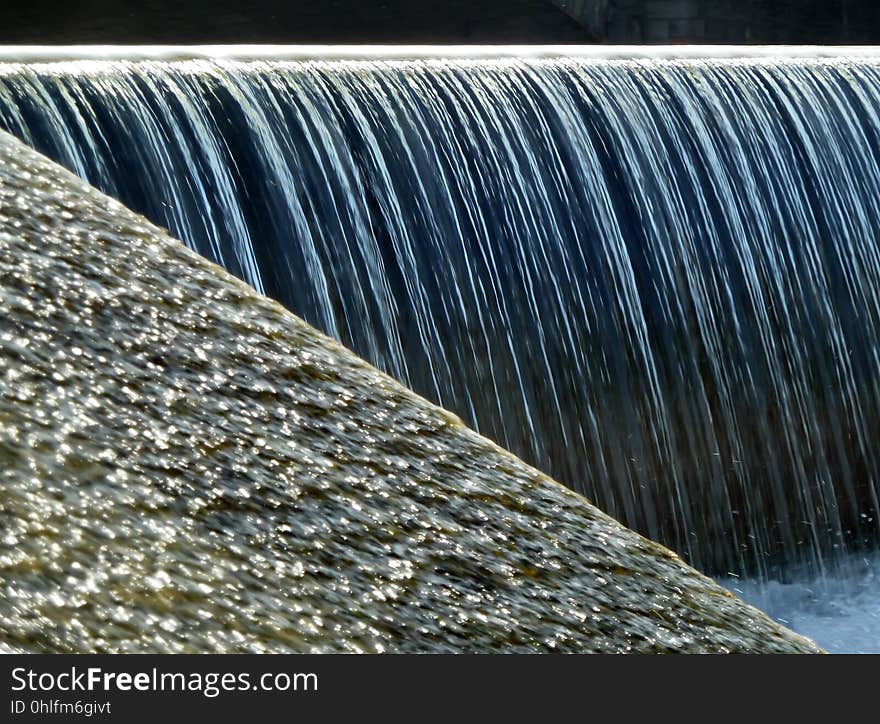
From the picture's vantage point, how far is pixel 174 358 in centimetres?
165

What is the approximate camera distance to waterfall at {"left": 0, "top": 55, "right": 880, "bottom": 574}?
15.1 feet

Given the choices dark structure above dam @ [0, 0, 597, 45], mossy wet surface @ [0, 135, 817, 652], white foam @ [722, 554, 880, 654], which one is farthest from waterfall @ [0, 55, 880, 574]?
dark structure above dam @ [0, 0, 597, 45]

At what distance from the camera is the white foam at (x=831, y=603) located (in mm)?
5008

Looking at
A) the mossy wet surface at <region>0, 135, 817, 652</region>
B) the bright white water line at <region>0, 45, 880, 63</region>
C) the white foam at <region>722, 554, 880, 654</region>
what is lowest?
the mossy wet surface at <region>0, 135, 817, 652</region>

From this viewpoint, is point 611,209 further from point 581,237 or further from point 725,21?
point 725,21

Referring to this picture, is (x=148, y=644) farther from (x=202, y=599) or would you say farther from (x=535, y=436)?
(x=535, y=436)

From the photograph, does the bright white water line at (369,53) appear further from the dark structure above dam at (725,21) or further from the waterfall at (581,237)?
the dark structure above dam at (725,21)

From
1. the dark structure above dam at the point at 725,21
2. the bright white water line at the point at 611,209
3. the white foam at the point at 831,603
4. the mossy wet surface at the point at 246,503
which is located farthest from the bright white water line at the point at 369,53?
the dark structure above dam at the point at 725,21

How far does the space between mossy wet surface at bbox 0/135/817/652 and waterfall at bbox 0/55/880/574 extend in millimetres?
2736

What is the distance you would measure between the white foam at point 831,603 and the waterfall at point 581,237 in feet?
0.46

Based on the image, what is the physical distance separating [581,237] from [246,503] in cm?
409

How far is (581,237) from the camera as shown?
542cm

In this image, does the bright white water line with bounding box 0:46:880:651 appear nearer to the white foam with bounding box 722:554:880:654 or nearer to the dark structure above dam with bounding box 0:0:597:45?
the white foam with bounding box 722:554:880:654
